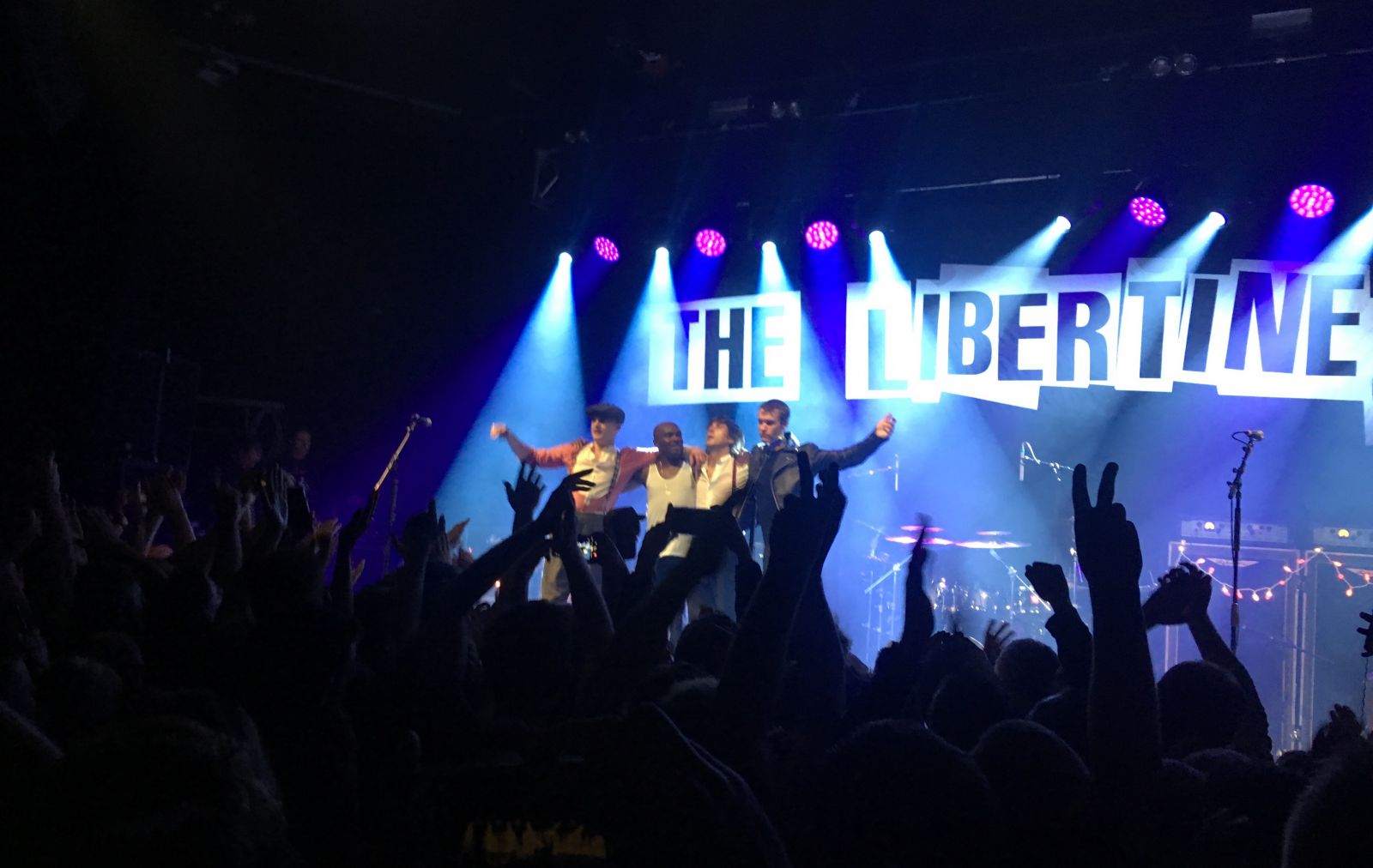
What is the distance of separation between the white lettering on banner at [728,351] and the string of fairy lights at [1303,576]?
376cm

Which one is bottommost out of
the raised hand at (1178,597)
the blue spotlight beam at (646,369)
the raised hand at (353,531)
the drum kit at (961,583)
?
the drum kit at (961,583)

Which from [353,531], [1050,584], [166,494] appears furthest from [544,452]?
[1050,584]

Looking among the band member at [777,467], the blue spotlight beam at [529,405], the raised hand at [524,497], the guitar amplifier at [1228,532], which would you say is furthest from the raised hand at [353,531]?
the blue spotlight beam at [529,405]

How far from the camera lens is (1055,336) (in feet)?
31.2

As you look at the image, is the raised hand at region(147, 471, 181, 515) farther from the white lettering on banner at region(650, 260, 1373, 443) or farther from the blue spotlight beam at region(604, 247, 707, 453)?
the blue spotlight beam at region(604, 247, 707, 453)

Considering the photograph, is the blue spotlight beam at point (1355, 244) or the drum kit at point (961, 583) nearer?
the blue spotlight beam at point (1355, 244)

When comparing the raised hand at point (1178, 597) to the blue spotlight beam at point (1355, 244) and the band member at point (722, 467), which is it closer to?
the band member at point (722, 467)

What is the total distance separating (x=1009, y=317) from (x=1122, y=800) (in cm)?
855

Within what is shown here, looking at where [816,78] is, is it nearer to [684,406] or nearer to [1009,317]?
[1009,317]

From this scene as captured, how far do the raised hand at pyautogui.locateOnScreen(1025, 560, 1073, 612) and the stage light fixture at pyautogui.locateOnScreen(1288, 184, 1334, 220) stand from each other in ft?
23.7

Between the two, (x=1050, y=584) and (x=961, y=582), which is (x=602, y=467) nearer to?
(x=961, y=582)

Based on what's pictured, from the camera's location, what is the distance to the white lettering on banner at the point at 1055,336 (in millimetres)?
8672

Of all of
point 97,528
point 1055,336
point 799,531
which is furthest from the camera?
point 1055,336

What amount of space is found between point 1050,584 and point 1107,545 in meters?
0.74
